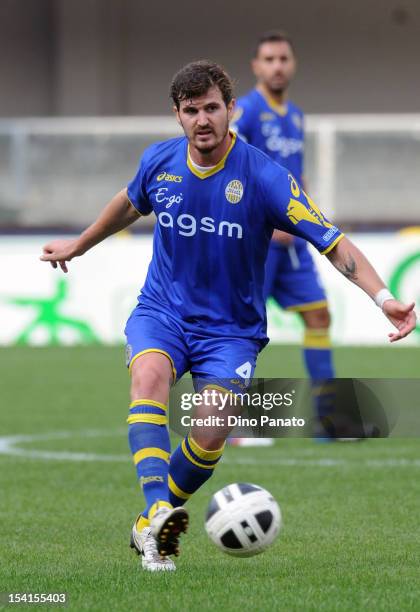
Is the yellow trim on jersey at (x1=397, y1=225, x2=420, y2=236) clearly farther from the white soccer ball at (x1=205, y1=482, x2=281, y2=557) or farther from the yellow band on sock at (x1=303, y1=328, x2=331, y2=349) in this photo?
the white soccer ball at (x1=205, y1=482, x2=281, y2=557)

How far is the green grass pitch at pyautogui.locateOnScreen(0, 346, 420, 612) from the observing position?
454 cm

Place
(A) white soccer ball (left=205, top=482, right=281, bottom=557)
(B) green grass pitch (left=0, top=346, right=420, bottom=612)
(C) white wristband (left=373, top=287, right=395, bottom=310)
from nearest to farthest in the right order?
(B) green grass pitch (left=0, top=346, right=420, bottom=612), (A) white soccer ball (left=205, top=482, right=281, bottom=557), (C) white wristband (left=373, top=287, right=395, bottom=310)

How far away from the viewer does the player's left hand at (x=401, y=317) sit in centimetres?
476

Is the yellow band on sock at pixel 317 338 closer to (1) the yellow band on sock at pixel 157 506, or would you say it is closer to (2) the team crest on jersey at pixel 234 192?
(2) the team crest on jersey at pixel 234 192

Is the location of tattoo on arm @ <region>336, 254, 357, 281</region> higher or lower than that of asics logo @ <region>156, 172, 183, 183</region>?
lower

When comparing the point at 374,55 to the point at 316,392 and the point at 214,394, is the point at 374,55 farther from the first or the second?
the point at 214,394

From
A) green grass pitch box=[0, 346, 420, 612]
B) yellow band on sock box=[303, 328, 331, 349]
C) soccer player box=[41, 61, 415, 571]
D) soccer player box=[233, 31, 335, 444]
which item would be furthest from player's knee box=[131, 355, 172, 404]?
yellow band on sock box=[303, 328, 331, 349]

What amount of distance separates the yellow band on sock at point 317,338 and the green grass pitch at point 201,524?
66cm

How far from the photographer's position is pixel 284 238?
8.94 metres

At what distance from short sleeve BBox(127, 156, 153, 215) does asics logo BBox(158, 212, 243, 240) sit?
8.5 inches

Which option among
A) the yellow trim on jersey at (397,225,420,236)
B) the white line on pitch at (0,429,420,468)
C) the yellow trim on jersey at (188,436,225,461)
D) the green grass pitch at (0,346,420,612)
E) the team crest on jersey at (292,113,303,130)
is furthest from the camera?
the yellow trim on jersey at (397,225,420,236)

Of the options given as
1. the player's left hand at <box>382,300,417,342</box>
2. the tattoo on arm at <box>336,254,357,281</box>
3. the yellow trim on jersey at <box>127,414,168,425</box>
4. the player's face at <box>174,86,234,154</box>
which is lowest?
the yellow trim on jersey at <box>127,414,168,425</box>

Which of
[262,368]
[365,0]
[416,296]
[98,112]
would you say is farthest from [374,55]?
[262,368]

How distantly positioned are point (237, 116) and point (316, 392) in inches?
73.6
